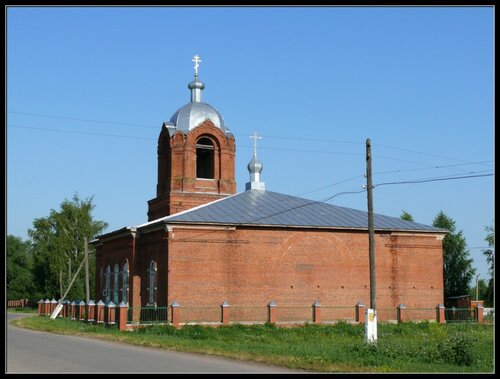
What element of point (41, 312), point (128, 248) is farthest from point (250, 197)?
point (41, 312)

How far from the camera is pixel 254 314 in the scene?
3044 centimetres

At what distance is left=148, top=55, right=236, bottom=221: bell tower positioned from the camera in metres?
36.0

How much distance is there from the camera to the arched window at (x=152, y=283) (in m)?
31.5

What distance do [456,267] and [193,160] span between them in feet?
97.9

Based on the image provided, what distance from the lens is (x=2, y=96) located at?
14797 mm

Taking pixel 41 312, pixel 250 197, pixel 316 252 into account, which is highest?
pixel 250 197

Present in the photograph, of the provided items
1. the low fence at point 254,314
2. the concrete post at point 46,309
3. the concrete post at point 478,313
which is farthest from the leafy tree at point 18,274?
the concrete post at point 478,313

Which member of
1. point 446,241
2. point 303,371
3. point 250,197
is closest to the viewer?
point 303,371

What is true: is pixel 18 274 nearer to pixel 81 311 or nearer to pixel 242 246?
pixel 81 311

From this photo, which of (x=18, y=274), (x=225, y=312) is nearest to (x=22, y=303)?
(x=18, y=274)

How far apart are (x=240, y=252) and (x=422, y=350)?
14349mm

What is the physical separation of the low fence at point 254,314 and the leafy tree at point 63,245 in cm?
2736

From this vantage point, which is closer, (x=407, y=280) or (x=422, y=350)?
(x=422, y=350)

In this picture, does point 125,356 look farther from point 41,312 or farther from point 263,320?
point 41,312
